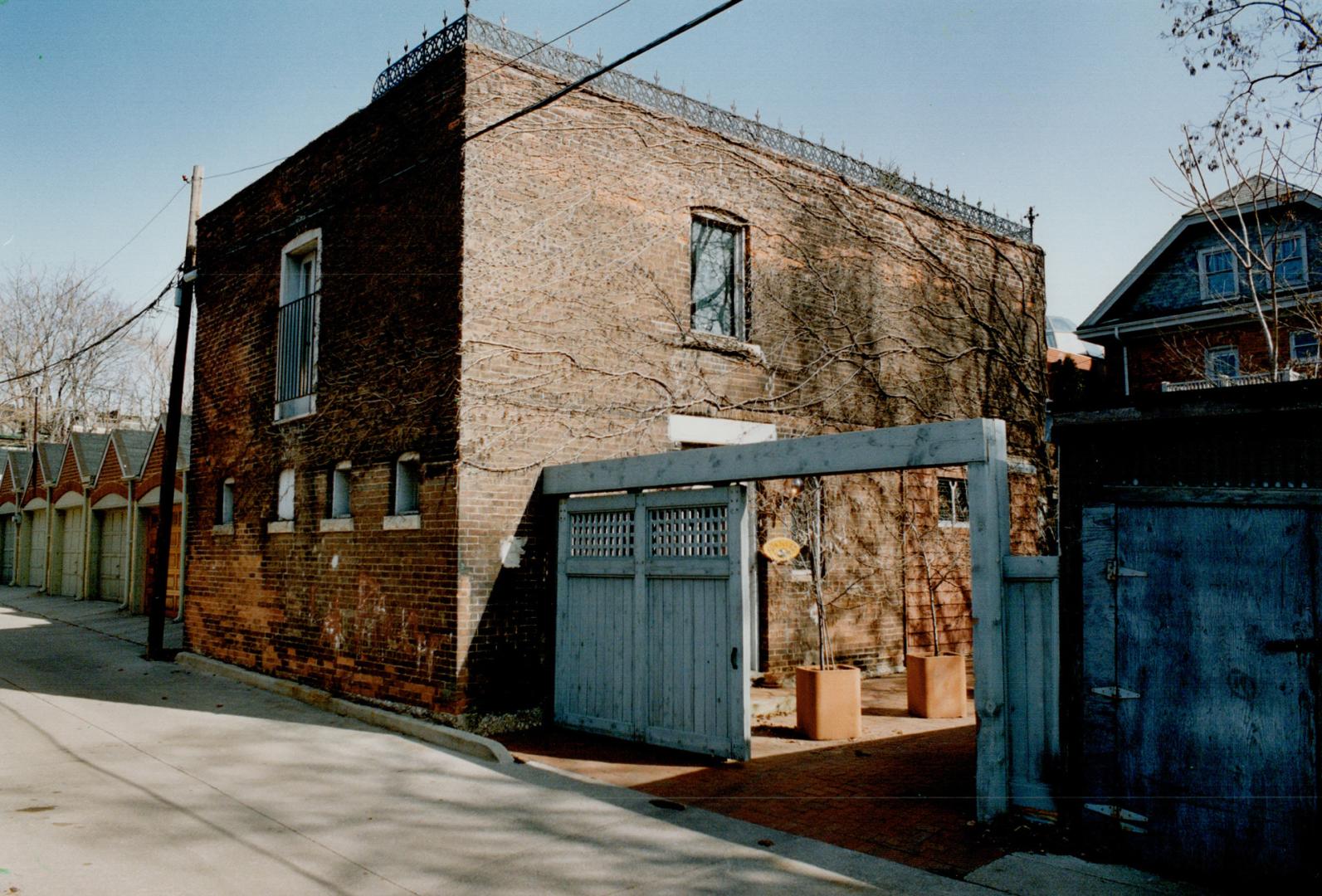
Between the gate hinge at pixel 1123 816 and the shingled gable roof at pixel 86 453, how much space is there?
1035 inches

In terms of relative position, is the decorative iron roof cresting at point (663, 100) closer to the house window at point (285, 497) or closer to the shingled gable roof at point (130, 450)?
the house window at point (285, 497)

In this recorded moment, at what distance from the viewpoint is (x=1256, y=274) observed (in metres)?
21.7

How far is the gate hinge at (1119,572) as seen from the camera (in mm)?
5699

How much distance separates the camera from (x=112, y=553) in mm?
24250

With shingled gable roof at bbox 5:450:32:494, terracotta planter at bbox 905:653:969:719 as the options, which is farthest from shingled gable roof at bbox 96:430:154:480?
terracotta planter at bbox 905:653:969:719

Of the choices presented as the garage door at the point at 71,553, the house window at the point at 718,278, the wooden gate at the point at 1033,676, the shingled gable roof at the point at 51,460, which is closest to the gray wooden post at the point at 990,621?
the wooden gate at the point at 1033,676

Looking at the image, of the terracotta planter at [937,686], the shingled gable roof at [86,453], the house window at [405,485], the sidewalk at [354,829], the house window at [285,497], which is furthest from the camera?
the shingled gable roof at [86,453]

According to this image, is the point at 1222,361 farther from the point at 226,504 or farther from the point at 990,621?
the point at 226,504

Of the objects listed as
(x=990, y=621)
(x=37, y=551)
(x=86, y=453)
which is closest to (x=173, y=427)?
(x=990, y=621)

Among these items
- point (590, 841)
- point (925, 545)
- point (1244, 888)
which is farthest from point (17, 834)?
point (925, 545)

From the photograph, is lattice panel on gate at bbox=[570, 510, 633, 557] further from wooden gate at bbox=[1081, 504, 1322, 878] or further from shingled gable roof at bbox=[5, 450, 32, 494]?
shingled gable roof at bbox=[5, 450, 32, 494]

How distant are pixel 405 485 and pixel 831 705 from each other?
16.5 feet

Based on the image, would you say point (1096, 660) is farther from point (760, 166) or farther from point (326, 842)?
point (760, 166)

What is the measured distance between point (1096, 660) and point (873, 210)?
916 centimetres
